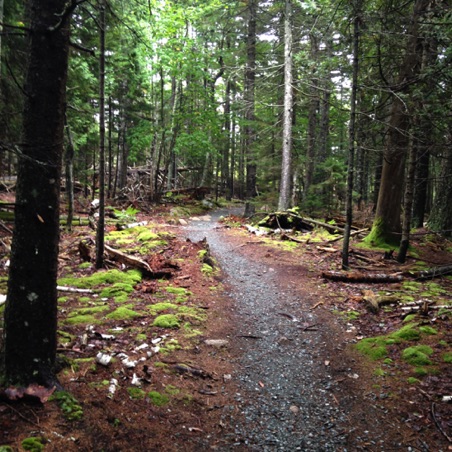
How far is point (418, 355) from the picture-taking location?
5.11m

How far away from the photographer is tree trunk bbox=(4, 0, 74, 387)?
3.28 metres

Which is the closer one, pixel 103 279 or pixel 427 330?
pixel 427 330

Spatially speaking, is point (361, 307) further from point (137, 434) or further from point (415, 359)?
point (137, 434)

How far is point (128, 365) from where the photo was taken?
462cm

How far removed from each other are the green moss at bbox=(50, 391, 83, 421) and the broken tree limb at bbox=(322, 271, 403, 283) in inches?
277

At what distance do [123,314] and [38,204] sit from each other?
3.43 metres

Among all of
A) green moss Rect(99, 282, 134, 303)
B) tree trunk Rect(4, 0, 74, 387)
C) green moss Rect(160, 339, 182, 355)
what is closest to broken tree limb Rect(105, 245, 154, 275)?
green moss Rect(99, 282, 134, 303)

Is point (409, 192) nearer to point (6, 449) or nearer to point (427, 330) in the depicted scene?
point (427, 330)

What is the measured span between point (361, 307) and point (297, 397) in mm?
3426

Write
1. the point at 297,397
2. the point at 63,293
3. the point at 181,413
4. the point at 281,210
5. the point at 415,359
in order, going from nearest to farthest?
the point at 181,413, the point at 297,397, the point at 415,359, the point at 63,293, the point at 281,210

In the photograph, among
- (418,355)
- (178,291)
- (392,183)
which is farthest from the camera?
(392,183)

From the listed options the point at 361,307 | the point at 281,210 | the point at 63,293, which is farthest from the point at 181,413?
the point at 281,210

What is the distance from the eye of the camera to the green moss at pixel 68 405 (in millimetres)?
3373

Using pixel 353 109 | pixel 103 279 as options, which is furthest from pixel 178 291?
pixel 353 109
